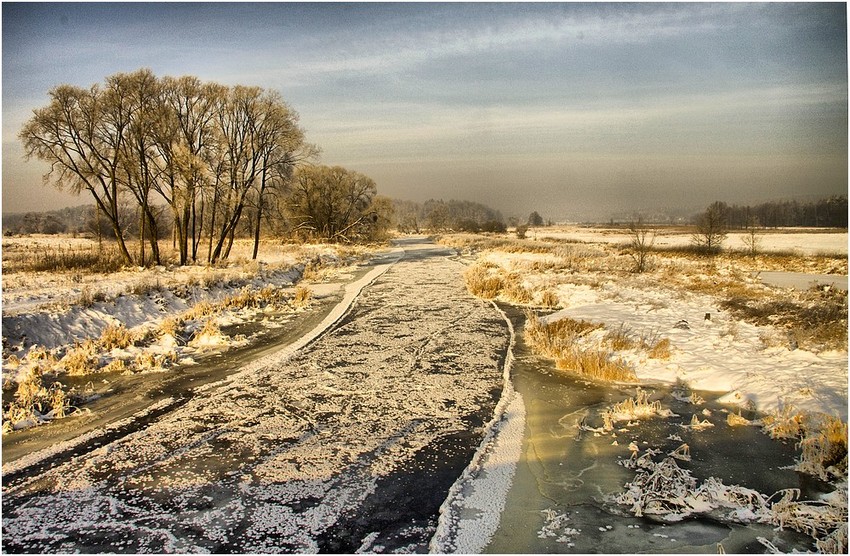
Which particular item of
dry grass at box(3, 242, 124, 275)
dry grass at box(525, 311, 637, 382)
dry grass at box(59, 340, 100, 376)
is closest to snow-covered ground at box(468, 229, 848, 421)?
dry grass at box(525, 311, 637, 382)

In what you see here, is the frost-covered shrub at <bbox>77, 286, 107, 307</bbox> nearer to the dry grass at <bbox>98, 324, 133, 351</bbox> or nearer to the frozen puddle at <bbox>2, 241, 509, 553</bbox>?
the dry grass at <bbox>98, 324, 133, 351</bbox>

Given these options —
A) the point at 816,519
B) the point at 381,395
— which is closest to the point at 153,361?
the point at 381,395

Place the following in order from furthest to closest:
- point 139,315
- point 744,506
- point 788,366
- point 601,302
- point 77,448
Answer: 1. point 601,302
2. point 139,315
3. point 788,366
4. point 77,448
5. point 744,506

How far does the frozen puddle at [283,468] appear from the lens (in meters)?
4.32

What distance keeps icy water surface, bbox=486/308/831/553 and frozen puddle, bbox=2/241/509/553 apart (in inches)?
32.2

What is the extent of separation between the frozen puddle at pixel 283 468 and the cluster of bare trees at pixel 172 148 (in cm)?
1449

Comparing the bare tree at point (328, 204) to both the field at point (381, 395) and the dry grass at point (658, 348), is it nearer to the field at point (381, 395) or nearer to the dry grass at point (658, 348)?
the field at point (381, 395)

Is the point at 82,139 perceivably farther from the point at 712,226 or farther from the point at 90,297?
the point at 712,226

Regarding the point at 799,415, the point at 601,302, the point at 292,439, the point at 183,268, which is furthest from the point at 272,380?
the point at 183,268

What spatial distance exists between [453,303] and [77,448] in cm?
Result: 1205

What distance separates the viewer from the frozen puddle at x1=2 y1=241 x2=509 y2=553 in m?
4.32

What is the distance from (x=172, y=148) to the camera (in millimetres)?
21031

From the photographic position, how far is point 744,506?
4.73 meters

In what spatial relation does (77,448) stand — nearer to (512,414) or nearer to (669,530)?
(512,414)
